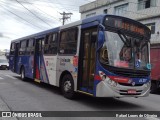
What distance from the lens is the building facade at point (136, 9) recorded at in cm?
2850

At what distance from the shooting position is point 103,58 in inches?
361

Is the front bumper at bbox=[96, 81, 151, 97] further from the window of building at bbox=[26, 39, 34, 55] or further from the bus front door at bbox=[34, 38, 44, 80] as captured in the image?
the window of building at bbox=[26, 39, 34, 55]

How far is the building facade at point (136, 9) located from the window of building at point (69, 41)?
A: 57.4 ft

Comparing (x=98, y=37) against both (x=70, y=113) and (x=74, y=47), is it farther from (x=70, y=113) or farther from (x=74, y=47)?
(x=70, y=113)

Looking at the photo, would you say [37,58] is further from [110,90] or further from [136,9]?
[136,9]

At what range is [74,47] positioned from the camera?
1086 centimetres

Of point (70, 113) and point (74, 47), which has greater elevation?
point (74, 47)

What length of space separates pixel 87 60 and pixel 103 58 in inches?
39.6

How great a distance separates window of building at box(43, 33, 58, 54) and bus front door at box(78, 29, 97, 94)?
8.74ft

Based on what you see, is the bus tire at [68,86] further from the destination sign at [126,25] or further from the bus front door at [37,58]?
the bus front door at [37,58]

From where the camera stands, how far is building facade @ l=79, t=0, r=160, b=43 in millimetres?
28498

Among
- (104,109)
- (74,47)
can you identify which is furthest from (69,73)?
(104,109)

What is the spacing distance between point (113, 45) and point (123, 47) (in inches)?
16.0

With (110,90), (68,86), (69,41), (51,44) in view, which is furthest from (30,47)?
(110,90)
